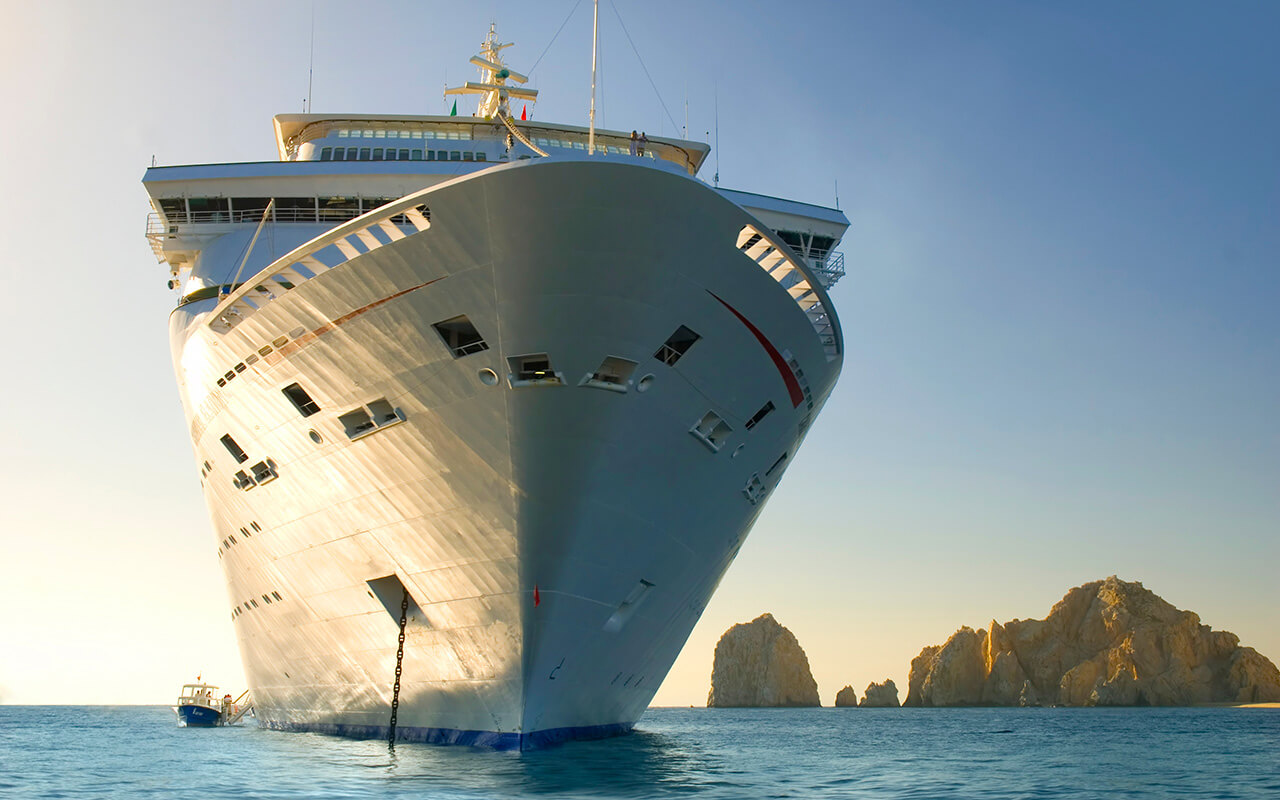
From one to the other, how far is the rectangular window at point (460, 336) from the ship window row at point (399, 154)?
1187 cm

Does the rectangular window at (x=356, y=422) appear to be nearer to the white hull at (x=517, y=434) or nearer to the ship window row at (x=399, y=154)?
the white hull at (x=517, y=434)

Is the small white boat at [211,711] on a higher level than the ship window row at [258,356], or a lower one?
lower

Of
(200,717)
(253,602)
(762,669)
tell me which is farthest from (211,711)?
(762,669)

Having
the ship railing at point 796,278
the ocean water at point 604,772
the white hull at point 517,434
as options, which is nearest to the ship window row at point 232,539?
the white hull at point 517,434

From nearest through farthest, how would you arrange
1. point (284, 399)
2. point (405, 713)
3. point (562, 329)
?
1. point (562, 329)
2. point (284, 399)
3. point (405, 713)

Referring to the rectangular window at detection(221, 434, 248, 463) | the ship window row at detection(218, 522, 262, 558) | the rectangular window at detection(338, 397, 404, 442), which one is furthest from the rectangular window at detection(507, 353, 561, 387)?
the ship window row at detection(218, 522, 262, 558)

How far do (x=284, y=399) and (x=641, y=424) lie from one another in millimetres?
4909

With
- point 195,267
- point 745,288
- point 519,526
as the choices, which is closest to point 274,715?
point 195,267

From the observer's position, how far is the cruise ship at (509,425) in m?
11.0

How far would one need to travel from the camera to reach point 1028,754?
70.3 ft

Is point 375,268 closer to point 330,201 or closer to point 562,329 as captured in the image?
point 562,329

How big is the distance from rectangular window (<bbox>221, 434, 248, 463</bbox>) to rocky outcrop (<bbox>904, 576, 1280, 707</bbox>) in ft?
238

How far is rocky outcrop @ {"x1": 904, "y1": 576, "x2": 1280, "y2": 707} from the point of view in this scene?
71.6 metres

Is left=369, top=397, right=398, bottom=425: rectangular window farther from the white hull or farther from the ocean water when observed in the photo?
the ocean water
